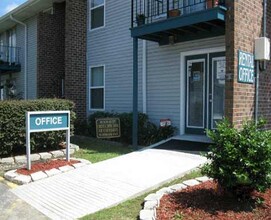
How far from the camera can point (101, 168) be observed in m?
8.03

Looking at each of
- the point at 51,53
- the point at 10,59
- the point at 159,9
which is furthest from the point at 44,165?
the point at 10,59

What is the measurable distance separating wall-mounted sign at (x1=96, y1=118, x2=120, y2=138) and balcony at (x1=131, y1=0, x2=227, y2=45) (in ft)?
8.91

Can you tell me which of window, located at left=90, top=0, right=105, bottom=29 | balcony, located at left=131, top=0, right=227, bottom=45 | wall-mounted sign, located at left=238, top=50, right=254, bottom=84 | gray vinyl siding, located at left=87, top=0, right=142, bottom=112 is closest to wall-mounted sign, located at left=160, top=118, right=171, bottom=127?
gray vinyl siding, located at left=87, top=0, right=142, bottom=112

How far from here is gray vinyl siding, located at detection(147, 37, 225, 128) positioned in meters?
11.4

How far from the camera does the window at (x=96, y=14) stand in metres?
15.1

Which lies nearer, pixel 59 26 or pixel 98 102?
pixel 98 102

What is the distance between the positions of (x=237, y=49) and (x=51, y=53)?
11.4 m

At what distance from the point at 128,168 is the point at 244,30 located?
4.20 meters

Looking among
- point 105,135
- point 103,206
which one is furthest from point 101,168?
point 105,135

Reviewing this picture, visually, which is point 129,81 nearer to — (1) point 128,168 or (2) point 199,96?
(2) point 199,96

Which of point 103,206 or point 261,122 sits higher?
point 261,122

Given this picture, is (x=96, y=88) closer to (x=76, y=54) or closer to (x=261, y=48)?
(x=76, y=54)

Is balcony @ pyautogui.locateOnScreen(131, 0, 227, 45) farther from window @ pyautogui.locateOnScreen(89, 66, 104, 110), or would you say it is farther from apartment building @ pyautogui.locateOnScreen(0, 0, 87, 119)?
apartment building @ pyautogui.locateOnScreen(0, 0, 87, 119)

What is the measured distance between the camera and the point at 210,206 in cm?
517
